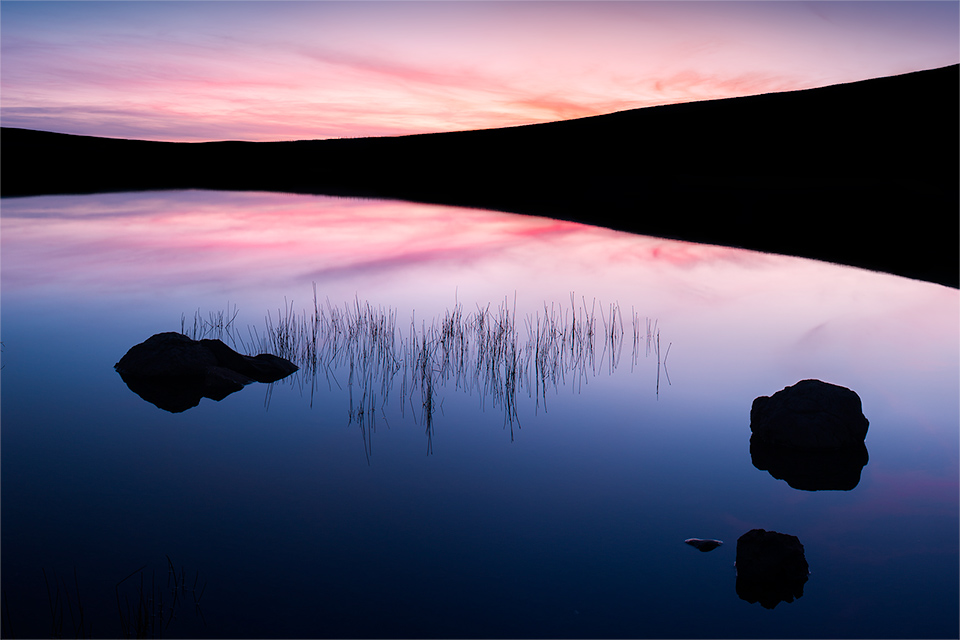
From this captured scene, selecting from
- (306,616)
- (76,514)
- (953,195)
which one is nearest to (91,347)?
(76,514)

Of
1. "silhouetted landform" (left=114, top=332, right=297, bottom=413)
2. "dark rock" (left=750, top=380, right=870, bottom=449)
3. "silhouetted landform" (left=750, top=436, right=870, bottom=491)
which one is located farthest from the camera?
"silhouetted landform" (left=114, top=332, right=297, bottom=413)

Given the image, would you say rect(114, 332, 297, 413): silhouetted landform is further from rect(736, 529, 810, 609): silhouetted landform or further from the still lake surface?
rect(736, 529, 810, 609): silhouetted landform

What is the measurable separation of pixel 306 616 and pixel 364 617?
31 cm

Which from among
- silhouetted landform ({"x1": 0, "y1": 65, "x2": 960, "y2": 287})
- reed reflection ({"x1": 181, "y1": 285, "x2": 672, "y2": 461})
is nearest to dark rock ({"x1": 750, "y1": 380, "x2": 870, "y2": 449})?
reed reflection ({"x1": 181, "y1": 285, "x2": 672, "y2": 461})

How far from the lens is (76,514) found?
205 inches

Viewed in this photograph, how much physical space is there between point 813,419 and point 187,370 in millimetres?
6028

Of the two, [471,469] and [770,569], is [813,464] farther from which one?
[471,469]

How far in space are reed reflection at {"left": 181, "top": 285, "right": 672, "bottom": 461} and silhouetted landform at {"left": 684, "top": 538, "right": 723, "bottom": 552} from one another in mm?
2229

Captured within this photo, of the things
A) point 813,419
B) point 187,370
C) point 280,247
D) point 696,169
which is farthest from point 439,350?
point 696,169

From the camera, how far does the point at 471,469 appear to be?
6.11m

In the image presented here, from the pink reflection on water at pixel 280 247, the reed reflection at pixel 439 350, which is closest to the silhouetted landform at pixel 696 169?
the pink reflection on water at pixel 280 247

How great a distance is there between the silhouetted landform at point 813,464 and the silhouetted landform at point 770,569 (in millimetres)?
1400

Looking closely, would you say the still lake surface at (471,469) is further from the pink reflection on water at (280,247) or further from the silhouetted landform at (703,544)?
the pink reflection on water at (280,247)

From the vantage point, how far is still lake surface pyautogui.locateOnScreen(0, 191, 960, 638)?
427 centimetres
